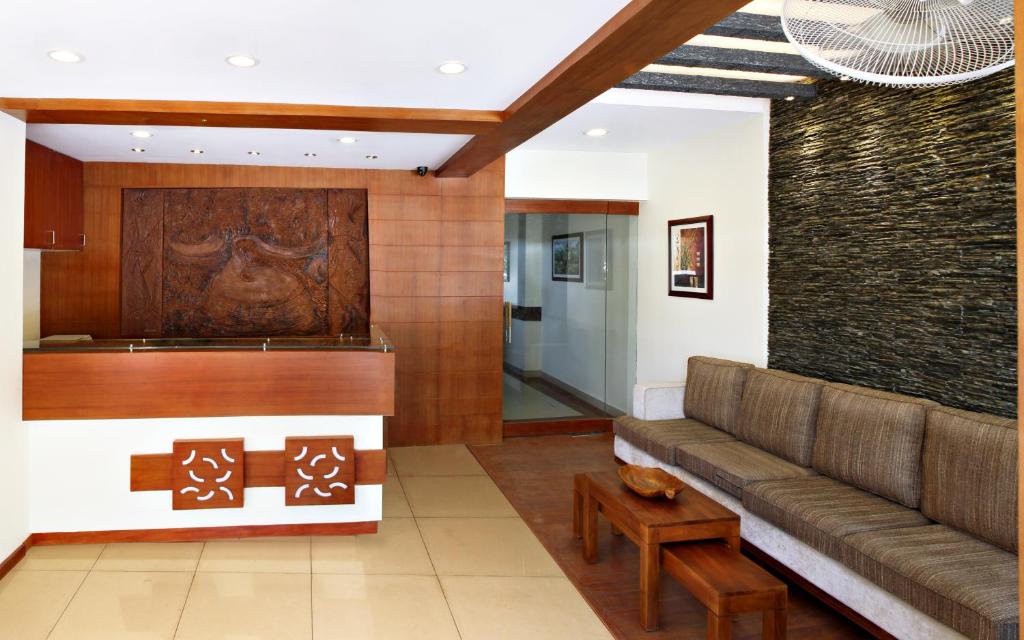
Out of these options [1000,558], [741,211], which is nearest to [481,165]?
[741,211]

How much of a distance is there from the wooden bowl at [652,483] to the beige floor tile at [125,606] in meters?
2.16

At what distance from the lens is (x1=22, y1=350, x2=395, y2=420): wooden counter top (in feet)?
14.0

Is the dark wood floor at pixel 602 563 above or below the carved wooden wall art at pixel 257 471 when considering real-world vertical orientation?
below

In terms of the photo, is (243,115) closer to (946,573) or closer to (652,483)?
(652,483)

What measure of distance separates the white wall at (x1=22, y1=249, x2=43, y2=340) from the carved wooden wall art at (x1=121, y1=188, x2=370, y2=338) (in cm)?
62

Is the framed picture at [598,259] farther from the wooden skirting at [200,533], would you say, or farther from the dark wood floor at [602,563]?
the wooden skirting at [200,533]

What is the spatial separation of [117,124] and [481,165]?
2.61 meters

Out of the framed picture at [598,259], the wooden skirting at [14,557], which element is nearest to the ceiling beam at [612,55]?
the framed picture at [598,259]

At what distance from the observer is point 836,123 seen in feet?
15.3

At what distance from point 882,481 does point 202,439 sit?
358 centimetres

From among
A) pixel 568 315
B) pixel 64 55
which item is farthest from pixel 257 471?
pixel 568 315

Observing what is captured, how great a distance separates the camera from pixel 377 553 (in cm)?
428

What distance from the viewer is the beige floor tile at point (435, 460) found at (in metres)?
6.00

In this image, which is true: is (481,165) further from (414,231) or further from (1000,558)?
(1000,558)
